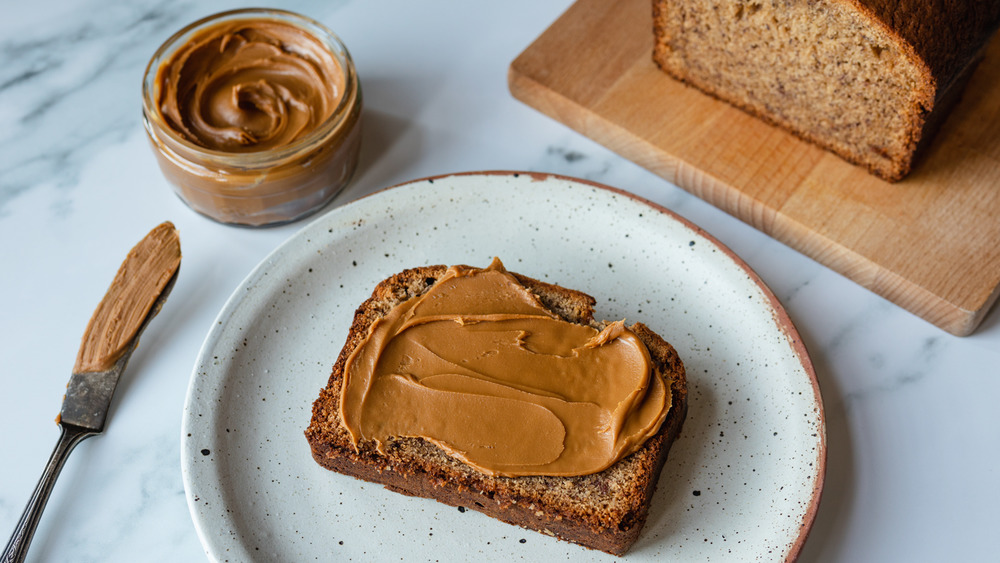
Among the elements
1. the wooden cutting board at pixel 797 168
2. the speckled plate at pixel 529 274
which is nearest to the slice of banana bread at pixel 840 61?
the wooden cutting board at pixel 797 168

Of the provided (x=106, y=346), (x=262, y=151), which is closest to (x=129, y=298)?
(x=106, y=346)

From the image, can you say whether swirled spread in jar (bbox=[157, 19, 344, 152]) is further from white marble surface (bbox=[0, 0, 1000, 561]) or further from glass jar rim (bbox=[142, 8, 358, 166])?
white marble surface (bbox=[0, 0, 1000, 561])

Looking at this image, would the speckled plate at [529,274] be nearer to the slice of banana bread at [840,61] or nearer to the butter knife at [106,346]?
the butter knife at [106,346]

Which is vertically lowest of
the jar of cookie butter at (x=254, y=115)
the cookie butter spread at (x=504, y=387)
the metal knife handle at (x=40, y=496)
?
Answer: the metal knife handle at (x=40, y=496)

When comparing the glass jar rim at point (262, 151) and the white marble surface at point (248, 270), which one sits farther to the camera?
the glass jar rim at point (262, 151)

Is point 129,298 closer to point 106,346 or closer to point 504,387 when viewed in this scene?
point 106,346

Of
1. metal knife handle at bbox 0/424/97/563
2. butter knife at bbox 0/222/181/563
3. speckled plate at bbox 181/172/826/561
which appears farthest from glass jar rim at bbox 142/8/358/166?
metal knife handle at bbox 0/424/97/563
